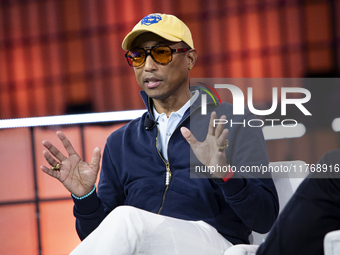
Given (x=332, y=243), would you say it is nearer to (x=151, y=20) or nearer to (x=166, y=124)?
(x=166, y=124)

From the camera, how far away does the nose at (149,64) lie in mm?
1494

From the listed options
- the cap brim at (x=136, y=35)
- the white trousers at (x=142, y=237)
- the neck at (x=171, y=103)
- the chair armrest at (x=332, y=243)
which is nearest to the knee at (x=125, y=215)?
the white trousers at (x=142, y=237)

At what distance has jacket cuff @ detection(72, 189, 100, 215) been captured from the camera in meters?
1.37

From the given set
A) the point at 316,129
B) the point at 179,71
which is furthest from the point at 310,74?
the point at 179,71

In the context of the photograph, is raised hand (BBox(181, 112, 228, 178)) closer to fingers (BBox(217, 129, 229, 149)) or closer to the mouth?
fingers (BBox(217, 129, 229, 149))

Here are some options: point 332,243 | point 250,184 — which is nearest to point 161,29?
point 250,184

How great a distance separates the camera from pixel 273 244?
0.93 metres

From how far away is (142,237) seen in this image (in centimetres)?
106

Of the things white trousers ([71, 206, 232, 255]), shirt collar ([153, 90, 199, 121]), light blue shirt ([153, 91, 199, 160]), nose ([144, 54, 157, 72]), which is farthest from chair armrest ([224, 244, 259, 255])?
nose ([144, 54, 157, 72])

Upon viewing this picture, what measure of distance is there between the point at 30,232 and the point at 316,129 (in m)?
2.44

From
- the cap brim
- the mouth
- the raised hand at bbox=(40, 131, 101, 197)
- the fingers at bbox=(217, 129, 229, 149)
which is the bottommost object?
the raised hand at bbox=(40, 131, 101, 197)

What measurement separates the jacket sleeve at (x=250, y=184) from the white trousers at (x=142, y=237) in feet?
0.52

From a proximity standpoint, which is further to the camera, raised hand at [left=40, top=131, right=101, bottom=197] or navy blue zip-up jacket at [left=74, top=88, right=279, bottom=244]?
raised hand at [left=40, top=131, right=101, bottom=197]

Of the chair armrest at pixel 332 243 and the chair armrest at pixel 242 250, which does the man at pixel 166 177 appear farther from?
the chair armrest at pixel 332 243
